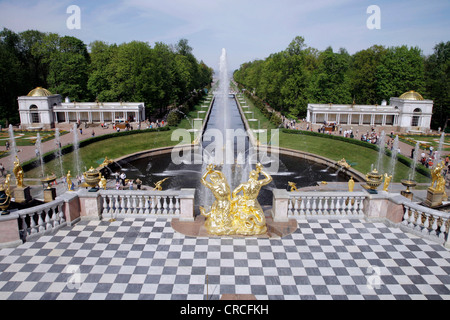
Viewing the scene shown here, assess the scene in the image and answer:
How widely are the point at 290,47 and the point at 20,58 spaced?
207ft

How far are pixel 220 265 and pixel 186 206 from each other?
4.01 m

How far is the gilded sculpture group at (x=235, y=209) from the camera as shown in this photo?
568 inches

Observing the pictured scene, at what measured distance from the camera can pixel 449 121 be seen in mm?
73938

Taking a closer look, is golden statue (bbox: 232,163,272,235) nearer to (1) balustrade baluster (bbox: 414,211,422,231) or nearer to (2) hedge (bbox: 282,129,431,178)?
(1) balustrade baluster (bbox: 414,211,422,231)

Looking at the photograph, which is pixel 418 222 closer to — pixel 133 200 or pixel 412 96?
pixel 133 200

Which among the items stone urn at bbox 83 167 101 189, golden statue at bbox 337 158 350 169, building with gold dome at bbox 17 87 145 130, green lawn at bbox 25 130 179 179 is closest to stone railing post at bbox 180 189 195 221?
stone urn at bbox 83 167 101 189

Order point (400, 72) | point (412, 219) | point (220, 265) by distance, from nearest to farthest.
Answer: point (220, 265) < point (412, 219) < point (400, 72)

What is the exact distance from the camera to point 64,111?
67.1m

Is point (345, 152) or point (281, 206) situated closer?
point (281, 206)

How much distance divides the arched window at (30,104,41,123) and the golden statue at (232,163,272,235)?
206ft

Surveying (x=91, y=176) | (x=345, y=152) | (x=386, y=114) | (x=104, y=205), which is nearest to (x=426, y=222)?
(x=104, y=205)

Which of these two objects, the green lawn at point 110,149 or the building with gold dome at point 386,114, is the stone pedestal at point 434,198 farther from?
the building with gold dome at point 386,114

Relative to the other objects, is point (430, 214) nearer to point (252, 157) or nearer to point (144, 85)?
point (252, 157)
